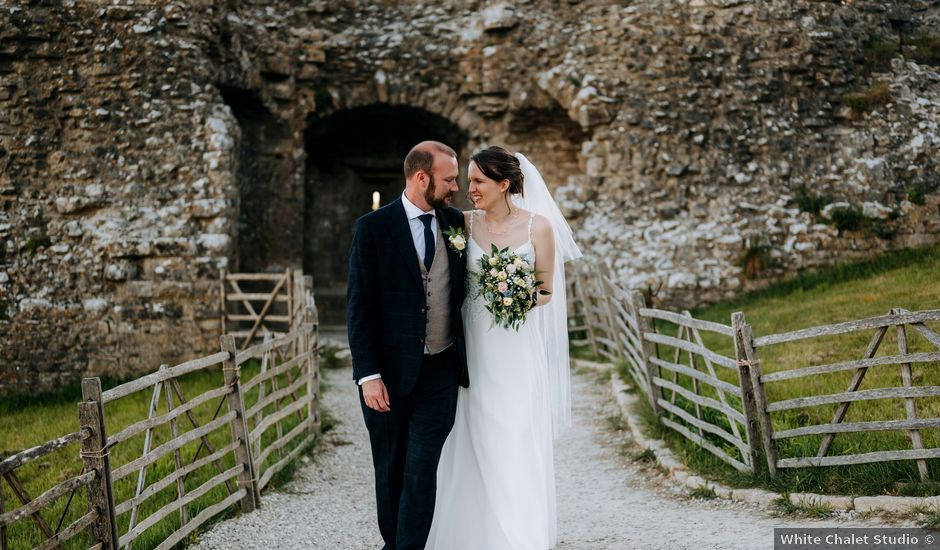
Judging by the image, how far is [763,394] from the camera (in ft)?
18.9

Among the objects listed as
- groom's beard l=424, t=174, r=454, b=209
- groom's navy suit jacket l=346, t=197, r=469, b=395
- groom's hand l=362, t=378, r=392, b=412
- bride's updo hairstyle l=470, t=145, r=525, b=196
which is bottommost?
groom's hand l=362, t=378, r=392, b=412

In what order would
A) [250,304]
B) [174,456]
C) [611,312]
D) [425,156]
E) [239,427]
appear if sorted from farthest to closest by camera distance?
1. [250,304]
2. [611,312]
3. [239,427]
4. [174,456]
5. [425,156]

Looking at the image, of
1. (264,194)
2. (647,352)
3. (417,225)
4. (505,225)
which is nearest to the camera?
(417,225)

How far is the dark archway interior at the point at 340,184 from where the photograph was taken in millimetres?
15906

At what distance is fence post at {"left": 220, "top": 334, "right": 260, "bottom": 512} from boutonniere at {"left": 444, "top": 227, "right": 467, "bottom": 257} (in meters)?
2.18

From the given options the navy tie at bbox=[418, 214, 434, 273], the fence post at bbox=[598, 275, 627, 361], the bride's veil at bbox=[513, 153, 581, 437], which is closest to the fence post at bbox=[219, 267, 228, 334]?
the fence post at bbox=[598, 275, 627, 361]

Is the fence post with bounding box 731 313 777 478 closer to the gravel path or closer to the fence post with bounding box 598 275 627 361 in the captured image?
the gravel path

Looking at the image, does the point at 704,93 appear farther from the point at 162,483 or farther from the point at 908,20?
the point at 162,483

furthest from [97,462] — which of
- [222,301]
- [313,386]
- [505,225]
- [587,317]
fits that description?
[587,317]

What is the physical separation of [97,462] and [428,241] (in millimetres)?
1889

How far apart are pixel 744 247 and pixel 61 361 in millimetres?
9250

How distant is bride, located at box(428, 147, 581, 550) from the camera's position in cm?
456

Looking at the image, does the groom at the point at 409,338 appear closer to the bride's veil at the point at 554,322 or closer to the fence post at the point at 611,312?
the bride's veil at the point at 554,322

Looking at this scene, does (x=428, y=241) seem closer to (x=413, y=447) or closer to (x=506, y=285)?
(x=506, y=285)
